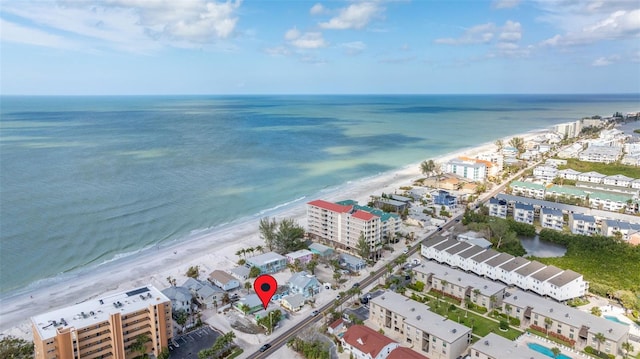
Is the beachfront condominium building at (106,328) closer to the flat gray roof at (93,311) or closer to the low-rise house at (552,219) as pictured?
the flat gray roof at (93,311)

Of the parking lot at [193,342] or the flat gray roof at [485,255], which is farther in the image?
the flat gray roof at [485,255]

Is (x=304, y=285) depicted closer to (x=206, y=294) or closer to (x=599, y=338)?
(x=206, y=294)

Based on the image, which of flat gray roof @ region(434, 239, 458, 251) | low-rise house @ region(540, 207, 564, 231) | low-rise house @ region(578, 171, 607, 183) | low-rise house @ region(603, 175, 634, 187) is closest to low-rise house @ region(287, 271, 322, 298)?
flat gray roof @ region(434, 239, 458, 251)

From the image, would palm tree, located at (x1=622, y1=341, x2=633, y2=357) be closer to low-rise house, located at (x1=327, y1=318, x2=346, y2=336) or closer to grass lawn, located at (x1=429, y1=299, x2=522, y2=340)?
grass lawn, located at (x1=429, y1=299, x2=522, y2=340)

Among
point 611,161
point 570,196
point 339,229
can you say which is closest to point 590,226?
point 570,196

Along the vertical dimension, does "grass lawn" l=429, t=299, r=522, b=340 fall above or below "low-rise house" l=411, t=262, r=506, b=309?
below

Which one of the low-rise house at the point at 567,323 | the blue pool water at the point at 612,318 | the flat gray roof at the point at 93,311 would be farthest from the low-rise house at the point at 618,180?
the flat gray roof at the point at 93,311
